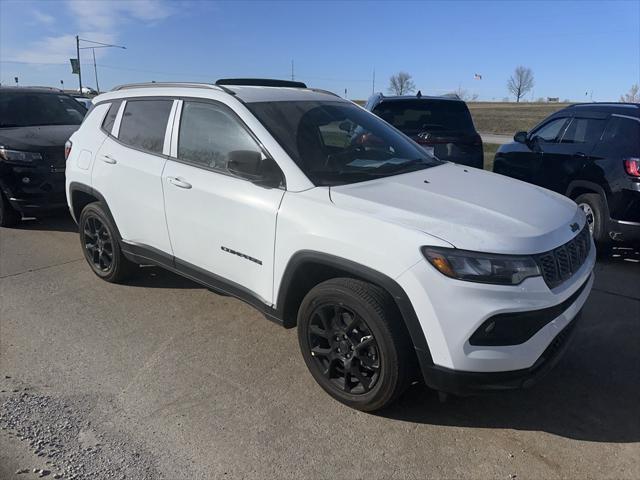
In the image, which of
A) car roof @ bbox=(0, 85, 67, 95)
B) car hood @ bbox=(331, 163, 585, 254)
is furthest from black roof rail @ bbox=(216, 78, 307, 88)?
car roof @ bbox=(0, 85, 67, 95)

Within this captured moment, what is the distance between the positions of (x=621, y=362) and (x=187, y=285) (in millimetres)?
3678

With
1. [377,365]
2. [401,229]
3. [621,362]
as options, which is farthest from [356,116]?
[621,362]

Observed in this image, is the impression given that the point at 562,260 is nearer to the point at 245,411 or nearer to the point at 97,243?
the point at 245,411

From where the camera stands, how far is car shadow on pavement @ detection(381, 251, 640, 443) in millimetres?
3043

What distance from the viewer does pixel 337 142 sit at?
386 cm

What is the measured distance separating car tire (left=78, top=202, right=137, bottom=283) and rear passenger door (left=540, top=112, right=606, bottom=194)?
202 inches

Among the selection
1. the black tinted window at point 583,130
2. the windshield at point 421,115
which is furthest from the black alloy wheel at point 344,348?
the windshield at point 421,115

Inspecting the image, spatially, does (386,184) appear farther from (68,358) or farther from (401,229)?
(68,358)

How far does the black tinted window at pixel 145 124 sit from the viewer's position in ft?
13.9

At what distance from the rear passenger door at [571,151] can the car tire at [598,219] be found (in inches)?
14.1

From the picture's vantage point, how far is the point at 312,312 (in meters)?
3.21

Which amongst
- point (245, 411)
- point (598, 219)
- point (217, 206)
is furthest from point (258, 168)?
point (598, 219)

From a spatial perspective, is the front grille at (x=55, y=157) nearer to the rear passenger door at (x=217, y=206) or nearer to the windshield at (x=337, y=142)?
the rear passenger door at (x=217, y=206)

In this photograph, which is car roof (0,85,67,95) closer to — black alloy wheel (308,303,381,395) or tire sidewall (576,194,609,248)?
black alloy wheel (308,303,381,395)
